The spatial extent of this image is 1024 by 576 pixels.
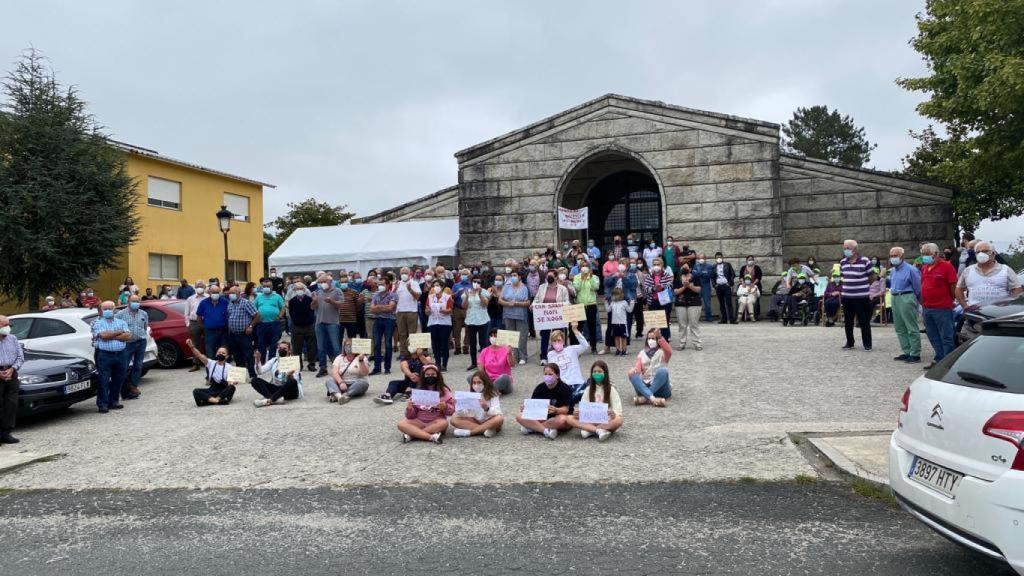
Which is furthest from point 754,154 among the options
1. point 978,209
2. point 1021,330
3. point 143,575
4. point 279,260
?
point 143,575

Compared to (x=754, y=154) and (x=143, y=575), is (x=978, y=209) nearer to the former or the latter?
(x=754, y=154)

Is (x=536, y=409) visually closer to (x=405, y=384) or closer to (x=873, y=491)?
(x=405, y=384)

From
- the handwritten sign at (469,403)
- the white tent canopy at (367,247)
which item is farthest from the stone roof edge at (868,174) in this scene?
the handwritten sign at (469,403)

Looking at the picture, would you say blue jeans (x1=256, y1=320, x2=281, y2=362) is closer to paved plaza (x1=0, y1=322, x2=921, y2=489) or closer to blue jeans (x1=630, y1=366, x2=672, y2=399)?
paved plaza (x1=0, y1=322, x2=921, y2=489)

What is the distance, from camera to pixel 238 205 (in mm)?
33781

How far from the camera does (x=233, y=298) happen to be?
1296 cm

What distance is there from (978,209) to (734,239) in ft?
43.7

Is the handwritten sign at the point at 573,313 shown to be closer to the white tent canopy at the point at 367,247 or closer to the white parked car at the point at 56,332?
the white parked car at the point at 56,332

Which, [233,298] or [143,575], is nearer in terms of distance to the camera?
[143,575]

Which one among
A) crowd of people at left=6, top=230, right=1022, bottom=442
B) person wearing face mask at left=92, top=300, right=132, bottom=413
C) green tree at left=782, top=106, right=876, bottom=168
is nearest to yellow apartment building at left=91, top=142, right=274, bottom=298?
crowd of people at left=6, top=230, right=1022, bottom=442

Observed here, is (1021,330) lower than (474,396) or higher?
higher

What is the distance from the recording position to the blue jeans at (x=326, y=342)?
43.8 feet

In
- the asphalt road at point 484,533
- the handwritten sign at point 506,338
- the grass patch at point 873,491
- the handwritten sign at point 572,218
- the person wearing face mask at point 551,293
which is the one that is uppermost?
the handwritten sign at point 572,218

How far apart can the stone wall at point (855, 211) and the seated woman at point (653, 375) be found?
44.7 feet
